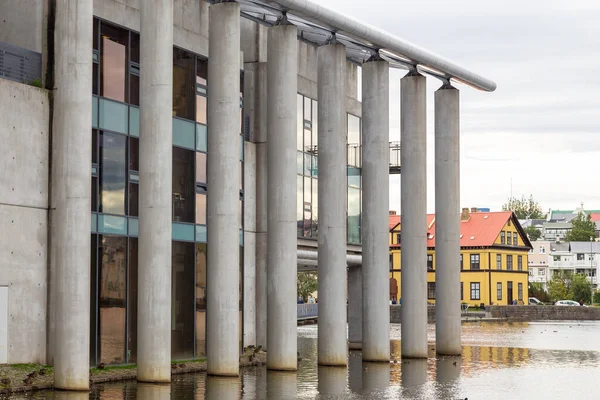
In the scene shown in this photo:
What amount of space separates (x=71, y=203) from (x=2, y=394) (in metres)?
4.36

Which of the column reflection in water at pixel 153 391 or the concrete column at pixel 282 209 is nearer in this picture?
the column reflection in water at pixel 153 391

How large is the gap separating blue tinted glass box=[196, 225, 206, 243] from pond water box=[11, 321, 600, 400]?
4.02 meters

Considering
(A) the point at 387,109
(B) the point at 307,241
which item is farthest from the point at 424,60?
(B) the point at 307,241

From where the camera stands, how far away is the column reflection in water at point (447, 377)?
26.2 metres

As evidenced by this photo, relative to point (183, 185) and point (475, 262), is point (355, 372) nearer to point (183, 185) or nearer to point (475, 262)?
point (183, 185)

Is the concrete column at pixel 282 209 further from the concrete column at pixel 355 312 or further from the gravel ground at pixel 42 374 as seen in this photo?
the concrete column at pixel 355 312

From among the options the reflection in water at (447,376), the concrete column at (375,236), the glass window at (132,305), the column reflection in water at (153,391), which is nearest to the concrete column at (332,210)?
the concrete column at (375,236)

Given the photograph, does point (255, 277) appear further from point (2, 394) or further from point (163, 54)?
point (2, 394)

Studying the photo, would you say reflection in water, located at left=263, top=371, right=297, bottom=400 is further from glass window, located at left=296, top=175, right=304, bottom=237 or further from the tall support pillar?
glass window, located at left=296, top=175, right=304, bottom=237

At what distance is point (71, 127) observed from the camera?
84.9ft

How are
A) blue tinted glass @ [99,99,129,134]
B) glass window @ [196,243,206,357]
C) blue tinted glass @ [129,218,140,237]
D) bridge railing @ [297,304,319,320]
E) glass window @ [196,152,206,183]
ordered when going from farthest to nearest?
bridge railing @ [297,304,319,320], glass window @ [196,152,206,183], glass window @ [196,243,206,357], blue tinted glass @ [129,218,140,237], blue tinted glass @ [99,99,129,134]

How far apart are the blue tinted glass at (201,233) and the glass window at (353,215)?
474 inches

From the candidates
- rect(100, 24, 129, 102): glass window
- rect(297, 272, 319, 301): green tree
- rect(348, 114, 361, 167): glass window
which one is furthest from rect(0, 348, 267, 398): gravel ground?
rect(297, 272, 319, 301): green tree

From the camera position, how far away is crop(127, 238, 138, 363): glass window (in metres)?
31.1
